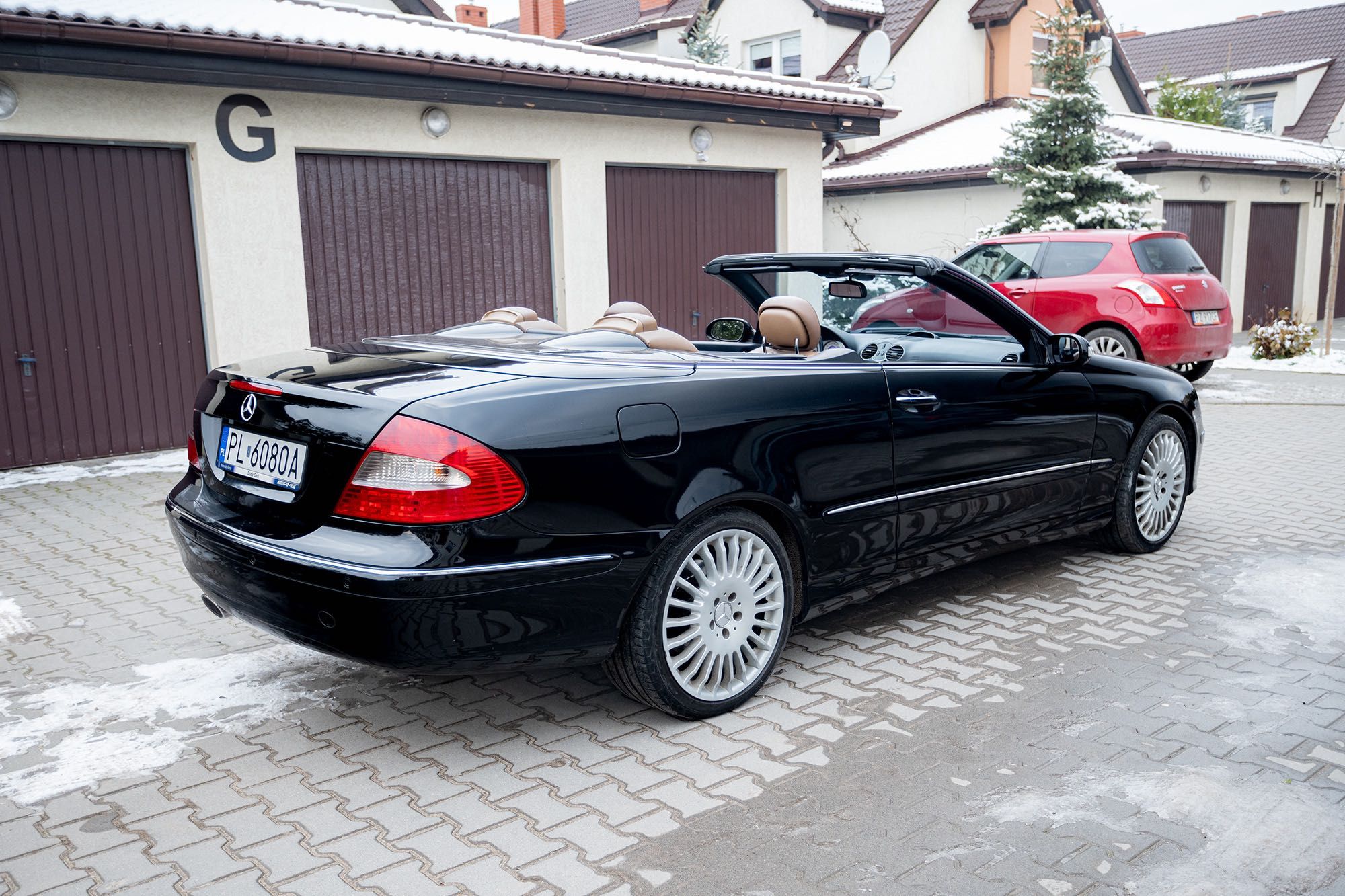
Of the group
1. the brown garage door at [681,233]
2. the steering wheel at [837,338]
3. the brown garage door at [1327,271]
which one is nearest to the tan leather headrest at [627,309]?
the steering wheel at [837,338]

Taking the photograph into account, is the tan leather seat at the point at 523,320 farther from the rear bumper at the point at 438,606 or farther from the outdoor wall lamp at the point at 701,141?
the outdoor wall lamp at the point at 701,141

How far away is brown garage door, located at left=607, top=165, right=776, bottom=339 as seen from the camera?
1174cm

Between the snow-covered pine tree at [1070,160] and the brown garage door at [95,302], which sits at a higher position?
the snow-covered pine tree at [1070,160]

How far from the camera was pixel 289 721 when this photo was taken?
3703mm

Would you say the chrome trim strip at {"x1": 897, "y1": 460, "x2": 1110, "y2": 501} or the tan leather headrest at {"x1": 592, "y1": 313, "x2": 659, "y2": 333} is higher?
the tan leather headrest at {"x1": 592, "y1": 313, "x2": 659, "y2": 333}

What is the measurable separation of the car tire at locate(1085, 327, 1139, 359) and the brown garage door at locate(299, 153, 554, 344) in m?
5.65

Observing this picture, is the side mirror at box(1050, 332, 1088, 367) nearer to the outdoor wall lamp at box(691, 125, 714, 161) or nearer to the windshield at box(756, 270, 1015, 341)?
the windshield at box(756, 270, 1015, 341)

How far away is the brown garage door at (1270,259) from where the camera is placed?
67.2 feet

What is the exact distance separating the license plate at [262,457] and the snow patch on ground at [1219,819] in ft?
7.34

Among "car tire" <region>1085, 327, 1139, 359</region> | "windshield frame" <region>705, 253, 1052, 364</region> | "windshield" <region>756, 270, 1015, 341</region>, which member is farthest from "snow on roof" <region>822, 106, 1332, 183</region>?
"windshield frame" <region>705, 253, 1052, 364</region>

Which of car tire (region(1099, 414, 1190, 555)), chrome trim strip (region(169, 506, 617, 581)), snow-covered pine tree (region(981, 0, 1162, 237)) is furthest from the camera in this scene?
snow-covered pine tree (region(981, 0, 1162, 237))

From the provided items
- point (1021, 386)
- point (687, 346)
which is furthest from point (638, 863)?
point (1021, 386)

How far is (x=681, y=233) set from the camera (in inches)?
484

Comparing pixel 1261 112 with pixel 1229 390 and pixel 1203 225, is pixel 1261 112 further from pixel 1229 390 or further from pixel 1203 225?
pixel 1229 390
